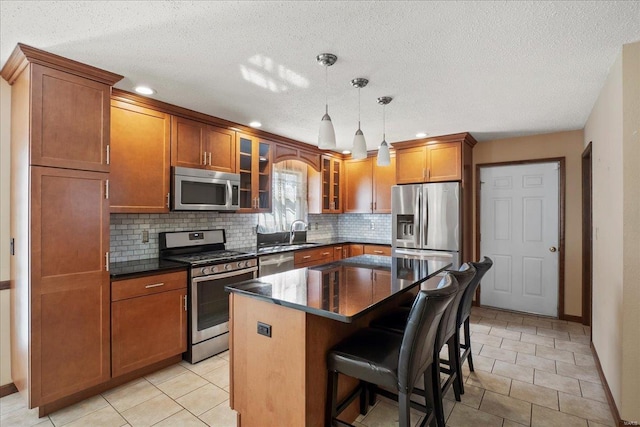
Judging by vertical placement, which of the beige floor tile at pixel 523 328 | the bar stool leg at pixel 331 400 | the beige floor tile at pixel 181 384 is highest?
the bar stool leg at pixel 331 400

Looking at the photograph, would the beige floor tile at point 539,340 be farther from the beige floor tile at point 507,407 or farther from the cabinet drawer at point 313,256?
the cabinet drawer at point 313,256

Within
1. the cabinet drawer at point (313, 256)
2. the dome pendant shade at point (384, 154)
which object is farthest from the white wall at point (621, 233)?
the cabinet drawer at point (313, 256)

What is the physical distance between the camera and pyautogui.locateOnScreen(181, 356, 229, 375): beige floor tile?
113 inches

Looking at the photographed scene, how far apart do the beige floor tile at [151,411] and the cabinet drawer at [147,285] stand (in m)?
0.79

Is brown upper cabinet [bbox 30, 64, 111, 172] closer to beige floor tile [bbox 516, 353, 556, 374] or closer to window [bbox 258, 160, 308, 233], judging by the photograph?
window [bbox 258, 160, 308, 233]

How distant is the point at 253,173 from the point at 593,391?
12.4ft

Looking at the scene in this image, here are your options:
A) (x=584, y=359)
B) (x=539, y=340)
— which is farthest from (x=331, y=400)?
(x=539, y=340)

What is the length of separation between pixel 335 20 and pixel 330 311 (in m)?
1.51

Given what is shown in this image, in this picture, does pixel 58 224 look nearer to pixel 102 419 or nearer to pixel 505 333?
pixel 102 419

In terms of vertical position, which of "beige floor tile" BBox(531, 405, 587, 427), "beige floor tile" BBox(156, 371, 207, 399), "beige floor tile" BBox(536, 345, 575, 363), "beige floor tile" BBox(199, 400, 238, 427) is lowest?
"beige floor tile" BBox(531, 405, 587, 427)

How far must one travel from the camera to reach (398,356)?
1.72 metres

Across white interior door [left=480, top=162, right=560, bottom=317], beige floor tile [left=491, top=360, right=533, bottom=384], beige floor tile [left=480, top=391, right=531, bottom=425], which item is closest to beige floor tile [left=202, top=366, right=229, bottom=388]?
beige floor tile [left=480, top=391, right=531, bottom=425]

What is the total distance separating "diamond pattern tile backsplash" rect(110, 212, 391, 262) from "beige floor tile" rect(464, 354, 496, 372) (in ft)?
8.48

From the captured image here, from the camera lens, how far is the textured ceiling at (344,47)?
1.68m
